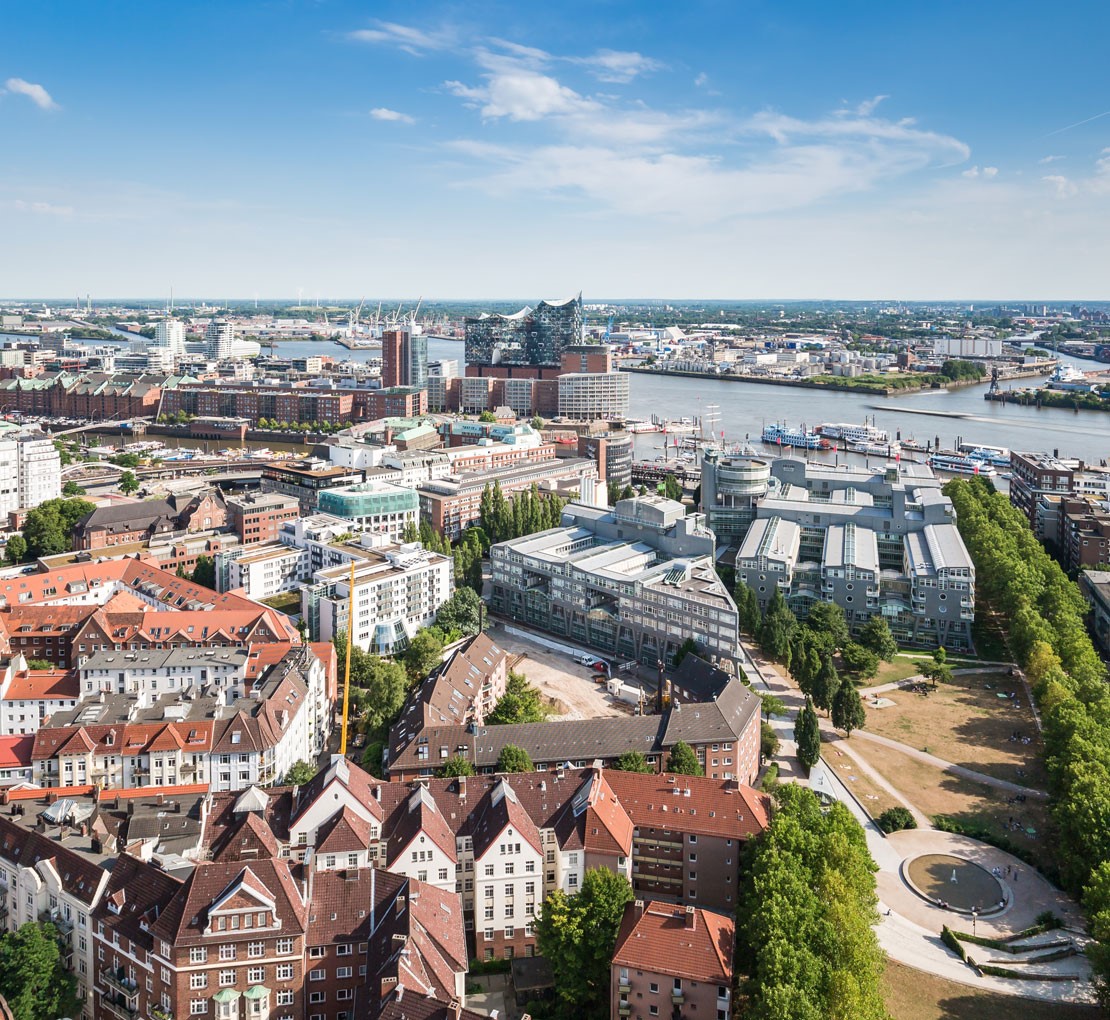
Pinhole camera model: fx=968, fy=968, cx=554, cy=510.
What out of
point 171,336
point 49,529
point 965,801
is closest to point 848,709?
point 965,801

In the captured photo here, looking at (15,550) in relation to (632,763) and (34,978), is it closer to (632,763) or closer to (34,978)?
(34,978)

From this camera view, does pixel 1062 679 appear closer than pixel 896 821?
No

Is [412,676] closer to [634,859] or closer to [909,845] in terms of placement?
[634,859]

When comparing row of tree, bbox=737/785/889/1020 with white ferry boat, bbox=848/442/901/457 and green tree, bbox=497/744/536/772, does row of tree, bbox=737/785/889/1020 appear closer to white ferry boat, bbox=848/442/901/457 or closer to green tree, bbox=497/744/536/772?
green tree, bbox=497/744/536/772

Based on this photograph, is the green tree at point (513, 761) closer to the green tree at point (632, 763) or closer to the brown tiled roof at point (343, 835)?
the green tree at point (632, 763)

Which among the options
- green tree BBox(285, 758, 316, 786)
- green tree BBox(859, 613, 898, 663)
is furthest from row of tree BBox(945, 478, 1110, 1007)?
green tree BBox(285, 758, 316, 786)

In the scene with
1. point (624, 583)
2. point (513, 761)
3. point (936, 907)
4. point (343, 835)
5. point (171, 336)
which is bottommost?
point (936, 907)

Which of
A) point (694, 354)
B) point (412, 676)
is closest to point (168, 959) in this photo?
point (412, 676)
